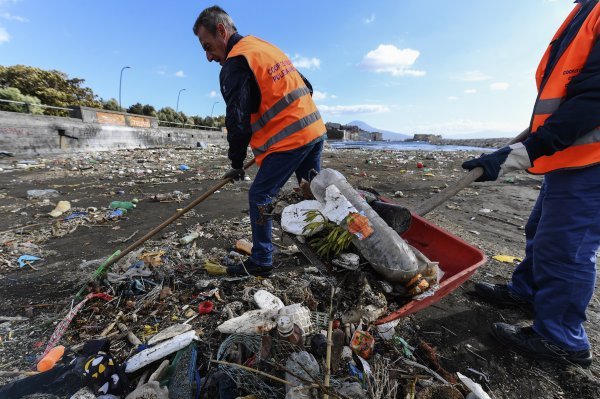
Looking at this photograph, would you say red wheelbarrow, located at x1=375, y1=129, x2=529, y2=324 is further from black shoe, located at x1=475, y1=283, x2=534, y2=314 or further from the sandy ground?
black shoe, located at x1=475, y1=283, x2=534, y2=314

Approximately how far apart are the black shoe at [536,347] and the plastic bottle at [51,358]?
281 cm

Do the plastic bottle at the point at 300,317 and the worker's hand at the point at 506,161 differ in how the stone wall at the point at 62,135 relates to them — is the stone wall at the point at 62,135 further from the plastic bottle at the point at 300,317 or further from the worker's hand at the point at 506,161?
the worker's hand at the point at 506,161

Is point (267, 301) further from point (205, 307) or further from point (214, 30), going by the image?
point (214, 30)

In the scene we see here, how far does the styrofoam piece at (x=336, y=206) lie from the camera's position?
133 cm

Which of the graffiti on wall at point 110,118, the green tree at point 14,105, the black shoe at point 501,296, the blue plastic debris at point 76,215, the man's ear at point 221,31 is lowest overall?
the black shoe at point 501,296

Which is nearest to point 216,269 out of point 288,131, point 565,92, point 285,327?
point 285,327

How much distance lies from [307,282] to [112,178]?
664 cm

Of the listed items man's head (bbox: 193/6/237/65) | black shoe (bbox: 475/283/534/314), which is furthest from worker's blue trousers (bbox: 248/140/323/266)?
black shoe (bbox: 475/283/534/314)

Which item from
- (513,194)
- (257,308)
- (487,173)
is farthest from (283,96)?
(513,194)

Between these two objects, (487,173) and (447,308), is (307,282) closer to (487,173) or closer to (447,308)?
(447,308)

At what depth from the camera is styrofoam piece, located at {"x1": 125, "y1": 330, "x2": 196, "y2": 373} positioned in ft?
4.95

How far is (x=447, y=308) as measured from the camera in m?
2.19

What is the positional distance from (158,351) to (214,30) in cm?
239

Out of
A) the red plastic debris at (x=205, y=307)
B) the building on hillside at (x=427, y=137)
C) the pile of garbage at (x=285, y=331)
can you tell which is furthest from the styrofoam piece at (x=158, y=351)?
the building on hillside at (x=427, y=137)
